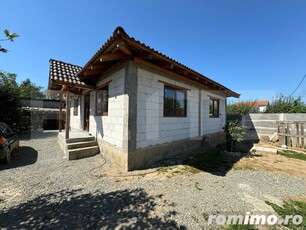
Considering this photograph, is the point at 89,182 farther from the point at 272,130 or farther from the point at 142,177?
the point at 272,130

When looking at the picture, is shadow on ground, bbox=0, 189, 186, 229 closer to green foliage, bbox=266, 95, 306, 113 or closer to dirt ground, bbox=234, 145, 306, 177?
dirt ground, bbox=234, 145, 306, 177

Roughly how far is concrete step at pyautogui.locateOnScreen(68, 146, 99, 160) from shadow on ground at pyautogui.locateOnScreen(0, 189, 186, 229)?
2440mm

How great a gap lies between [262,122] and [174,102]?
9.27 m

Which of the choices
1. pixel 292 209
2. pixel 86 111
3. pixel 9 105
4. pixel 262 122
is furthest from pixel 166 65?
pixel 9 105

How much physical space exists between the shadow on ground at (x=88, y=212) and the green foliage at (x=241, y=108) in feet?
59.9

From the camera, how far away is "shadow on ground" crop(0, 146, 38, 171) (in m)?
5.30

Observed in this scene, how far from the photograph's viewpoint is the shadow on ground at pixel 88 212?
248 centimetres

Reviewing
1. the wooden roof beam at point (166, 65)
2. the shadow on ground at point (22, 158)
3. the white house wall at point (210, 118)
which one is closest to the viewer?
the wooden roof beam at point (166, 65)

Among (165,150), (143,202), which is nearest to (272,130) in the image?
(165,150)

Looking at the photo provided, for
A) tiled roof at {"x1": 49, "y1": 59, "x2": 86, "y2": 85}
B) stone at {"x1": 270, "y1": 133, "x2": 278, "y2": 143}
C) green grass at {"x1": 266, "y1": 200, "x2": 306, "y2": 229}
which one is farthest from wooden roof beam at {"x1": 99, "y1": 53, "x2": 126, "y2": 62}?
stone at {"x1": 270, "y1": 133, "x2": 278, "y2": 143}

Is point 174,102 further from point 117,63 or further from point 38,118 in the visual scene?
point 38,118

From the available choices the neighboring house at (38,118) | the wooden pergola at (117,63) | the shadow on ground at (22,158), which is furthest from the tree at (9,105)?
the shadow on ground at (22,158)

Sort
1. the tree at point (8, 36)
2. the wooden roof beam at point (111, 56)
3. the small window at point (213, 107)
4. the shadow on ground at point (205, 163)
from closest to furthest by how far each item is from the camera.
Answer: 1. the tree at point (8, 36)
2. the wooden roof beam at point (111, 56)
3. the shadow on ground at point (205, 163)
4. the small window at point (213, 107)

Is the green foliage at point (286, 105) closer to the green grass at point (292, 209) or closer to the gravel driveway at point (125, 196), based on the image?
the gravel driveway at point (125, 196)
